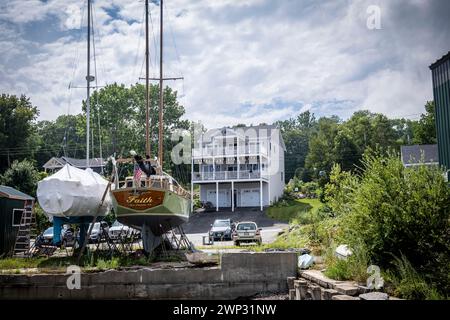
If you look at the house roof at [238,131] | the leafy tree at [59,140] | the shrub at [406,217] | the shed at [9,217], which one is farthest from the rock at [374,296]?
the leafy tree at [59,140]

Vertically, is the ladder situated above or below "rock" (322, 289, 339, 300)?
above

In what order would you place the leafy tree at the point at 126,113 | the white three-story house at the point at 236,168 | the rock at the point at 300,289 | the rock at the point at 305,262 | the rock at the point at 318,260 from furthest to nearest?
1. the leafy tree at the point at 126,113
2. the white three-story house at the point at 236,168
3. the rock at the point at 318,260
4. the rock at the point at 305,262
5. the rock at the point at 300,289

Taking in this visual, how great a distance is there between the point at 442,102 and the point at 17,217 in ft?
62.2

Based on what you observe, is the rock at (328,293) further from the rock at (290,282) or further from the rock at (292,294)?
the rock at (290,282)

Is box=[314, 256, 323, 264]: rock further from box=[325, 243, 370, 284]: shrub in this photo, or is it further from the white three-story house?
the white three-story house

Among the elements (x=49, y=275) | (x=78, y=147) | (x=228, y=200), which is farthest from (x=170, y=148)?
(x=49, y=275)

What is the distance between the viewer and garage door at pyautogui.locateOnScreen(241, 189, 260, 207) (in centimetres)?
4800

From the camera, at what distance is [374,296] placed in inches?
348

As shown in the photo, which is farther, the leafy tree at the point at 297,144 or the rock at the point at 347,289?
the leafy tree at the point at 297,144

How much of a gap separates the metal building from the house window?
59.3 feet

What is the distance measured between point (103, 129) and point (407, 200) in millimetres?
55875

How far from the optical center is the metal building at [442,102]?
1880 cm

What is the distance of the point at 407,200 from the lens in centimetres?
1025

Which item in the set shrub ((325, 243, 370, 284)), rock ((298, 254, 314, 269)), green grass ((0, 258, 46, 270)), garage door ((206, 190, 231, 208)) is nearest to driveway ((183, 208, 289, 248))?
garage door ((206, 190, 231, 208))
